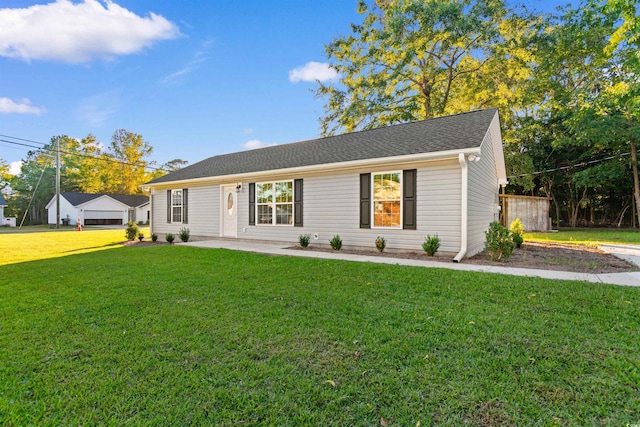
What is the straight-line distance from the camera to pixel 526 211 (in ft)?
50.8

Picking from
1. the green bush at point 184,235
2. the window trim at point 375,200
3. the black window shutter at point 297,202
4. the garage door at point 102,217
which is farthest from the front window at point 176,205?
the garage door at point 102,217

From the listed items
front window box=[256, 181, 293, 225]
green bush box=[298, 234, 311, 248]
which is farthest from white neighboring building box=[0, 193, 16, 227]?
green bush box=[298, 234, 311, 248]

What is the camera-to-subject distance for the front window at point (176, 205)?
13438 mm

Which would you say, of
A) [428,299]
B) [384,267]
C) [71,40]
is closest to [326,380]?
[428,299]

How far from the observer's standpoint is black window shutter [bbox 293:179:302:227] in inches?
390

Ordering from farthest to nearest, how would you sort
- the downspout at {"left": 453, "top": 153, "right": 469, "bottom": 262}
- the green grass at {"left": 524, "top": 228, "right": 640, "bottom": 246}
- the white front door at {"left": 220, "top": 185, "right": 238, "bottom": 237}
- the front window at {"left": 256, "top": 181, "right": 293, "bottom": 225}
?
the white front door at {"left": 220, "top": 185, "right": 238, "bottom": 237}, the green grass at {"left": 524, "top": 228, "right": 640, "bottom": 246}, the front window at {"left": 256, "top": 181, "right": 293, "bottom": 225}, the downspout at {"left": 453, "top": 153, "right": 469, "bottom": 262}

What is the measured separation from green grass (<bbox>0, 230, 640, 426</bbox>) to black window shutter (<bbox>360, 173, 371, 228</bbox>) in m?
3.96

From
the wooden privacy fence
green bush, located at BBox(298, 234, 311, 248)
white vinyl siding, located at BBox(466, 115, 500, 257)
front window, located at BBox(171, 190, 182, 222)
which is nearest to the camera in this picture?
white vinyl siding, located at BBox(466, 115, 500, 257)

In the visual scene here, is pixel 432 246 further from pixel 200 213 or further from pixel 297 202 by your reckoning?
pixel 200 213

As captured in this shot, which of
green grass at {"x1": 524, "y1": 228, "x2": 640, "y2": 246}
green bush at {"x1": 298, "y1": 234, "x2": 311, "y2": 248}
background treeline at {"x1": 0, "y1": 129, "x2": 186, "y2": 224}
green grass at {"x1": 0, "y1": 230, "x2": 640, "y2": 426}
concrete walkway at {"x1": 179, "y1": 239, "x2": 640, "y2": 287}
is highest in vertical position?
background treeline at {"x1": 0, "y1": 129, "x2": 186, "y2": 224}

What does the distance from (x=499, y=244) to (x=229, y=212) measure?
9063 millimetres

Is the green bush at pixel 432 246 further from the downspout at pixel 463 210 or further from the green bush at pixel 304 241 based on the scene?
the green bush at pixel 304 241

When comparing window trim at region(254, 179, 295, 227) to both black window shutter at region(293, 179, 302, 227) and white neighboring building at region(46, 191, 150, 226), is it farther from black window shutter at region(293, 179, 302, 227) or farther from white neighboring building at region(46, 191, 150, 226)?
white neighboring building at region(46, 191, 150, 226)

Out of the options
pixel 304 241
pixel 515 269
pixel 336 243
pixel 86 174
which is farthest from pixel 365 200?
pixel 86 174
